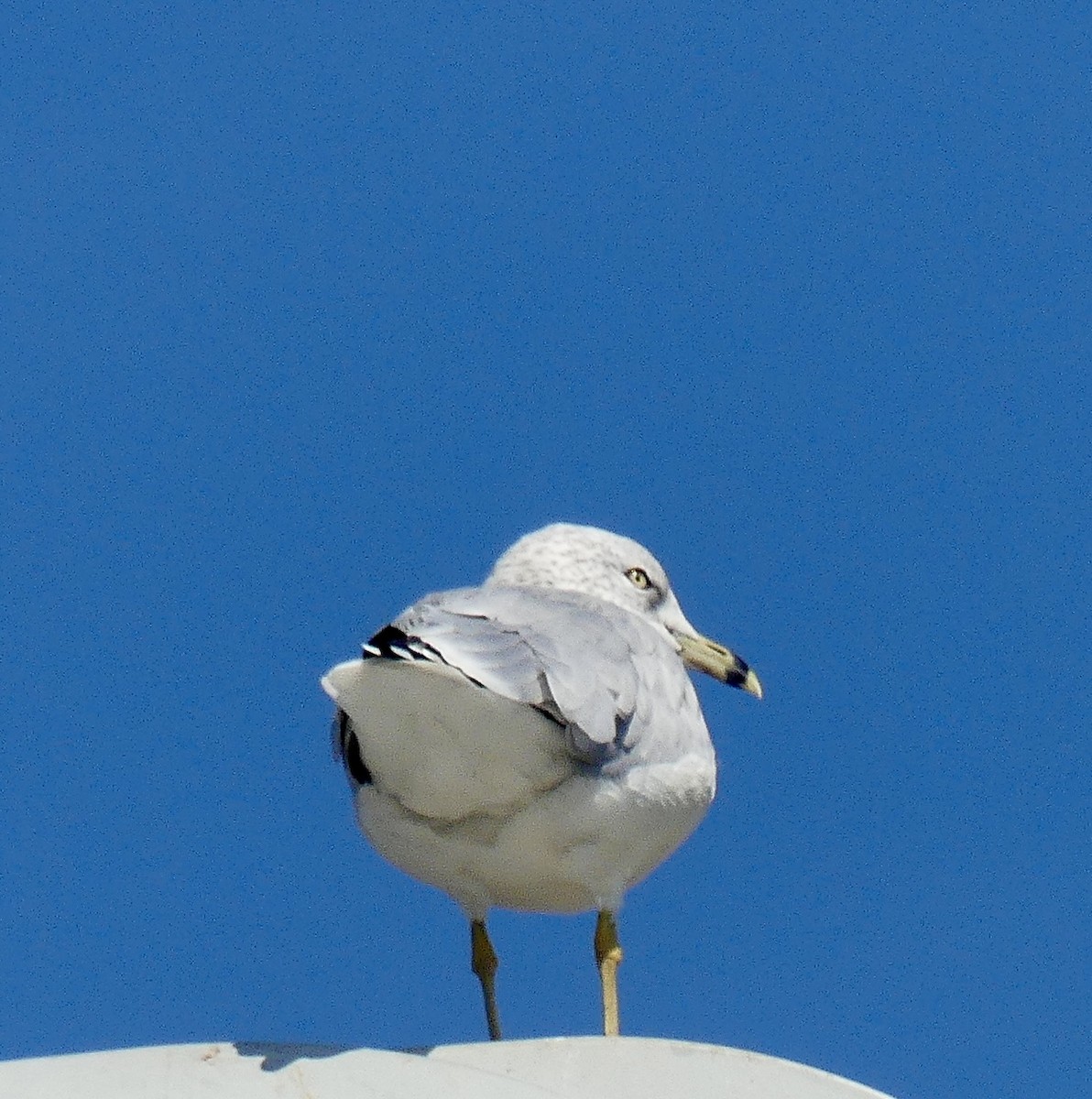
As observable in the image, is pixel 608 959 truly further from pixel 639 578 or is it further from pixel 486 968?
pixel 639 578

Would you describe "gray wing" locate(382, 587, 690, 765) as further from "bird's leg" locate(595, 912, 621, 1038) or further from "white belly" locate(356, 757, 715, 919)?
"bird's leg" locate(595, 912, 621, 1038)

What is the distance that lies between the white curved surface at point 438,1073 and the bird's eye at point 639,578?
3.09 metres

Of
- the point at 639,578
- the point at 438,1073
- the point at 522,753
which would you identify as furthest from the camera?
the point at 639,578

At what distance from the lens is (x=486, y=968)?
8.48 metres

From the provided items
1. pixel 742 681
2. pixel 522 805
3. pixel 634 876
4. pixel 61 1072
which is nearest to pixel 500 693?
pixel 522 805

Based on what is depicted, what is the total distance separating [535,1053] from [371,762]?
63.1 inches

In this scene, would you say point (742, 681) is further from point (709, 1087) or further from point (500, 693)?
point (709, 1087)

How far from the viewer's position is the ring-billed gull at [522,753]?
736 centimetres

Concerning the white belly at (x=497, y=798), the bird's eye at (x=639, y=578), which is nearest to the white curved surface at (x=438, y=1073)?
the white belly at (x=497, y=798)

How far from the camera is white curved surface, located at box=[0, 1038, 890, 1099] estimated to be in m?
6.09

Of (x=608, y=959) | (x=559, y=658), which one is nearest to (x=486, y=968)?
(x=608, y=959)

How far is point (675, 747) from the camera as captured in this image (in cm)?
810

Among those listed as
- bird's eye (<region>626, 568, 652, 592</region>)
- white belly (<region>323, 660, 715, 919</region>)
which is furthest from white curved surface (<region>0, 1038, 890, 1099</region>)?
bird's eye (<region>626, 568, 652, 592</region>)

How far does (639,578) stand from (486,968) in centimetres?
179
